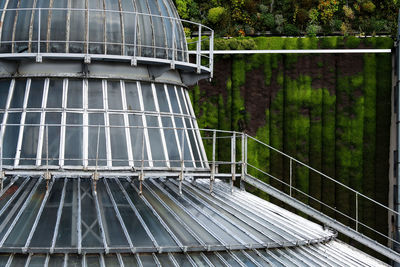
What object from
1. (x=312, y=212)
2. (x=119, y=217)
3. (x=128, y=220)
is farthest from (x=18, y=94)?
(x=312, y=212)

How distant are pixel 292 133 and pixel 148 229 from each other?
37.6 m

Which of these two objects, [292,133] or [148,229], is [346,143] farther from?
[148,229]

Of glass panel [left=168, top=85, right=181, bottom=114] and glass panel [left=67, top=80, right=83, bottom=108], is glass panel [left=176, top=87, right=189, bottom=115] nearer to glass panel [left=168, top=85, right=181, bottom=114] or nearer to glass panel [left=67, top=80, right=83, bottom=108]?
glass panel [left=168, top=85, right=181, bottom=114]

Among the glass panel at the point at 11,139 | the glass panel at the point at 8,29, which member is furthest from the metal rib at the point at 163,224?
the glass panel at the point at 8,29

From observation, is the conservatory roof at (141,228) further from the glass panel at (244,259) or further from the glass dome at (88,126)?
the glass dome at (88,126)

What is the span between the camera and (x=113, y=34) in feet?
105

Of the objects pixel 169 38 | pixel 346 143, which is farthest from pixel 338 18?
pixel 169 38

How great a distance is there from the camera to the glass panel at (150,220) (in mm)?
26581

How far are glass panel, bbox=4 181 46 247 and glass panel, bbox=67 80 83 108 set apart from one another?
360cm

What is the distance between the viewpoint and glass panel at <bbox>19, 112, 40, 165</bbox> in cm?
3014

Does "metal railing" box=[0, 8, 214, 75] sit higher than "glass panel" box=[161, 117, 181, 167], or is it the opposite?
"metal railing" box=[0, 8, 214, 75]

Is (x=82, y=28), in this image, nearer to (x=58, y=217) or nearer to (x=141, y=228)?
(x=58, y=217)

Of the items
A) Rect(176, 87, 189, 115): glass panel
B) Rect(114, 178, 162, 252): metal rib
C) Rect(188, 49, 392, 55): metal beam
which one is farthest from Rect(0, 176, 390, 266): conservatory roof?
Rect(188, 49, 392, 55): metal beam

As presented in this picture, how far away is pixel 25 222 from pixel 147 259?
12.0 ft
